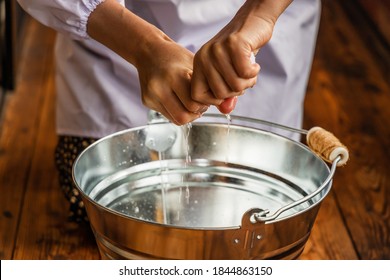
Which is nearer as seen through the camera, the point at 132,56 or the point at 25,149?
the point at 132,56

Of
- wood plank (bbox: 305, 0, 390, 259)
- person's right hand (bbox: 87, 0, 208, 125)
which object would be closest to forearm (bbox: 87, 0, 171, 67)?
person's right hand (bbox: 87, 0, 208, 125)

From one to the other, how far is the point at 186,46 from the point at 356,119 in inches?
28.7

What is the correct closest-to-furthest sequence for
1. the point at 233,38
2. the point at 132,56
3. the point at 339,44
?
the point at 233,38, the point at 132,56, the point at 339,44

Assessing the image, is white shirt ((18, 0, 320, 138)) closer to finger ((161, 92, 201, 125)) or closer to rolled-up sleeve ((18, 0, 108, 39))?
rolled-up sleeve ((18, 0, 108, 39))

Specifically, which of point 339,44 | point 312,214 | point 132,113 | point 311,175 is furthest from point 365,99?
point 312,214

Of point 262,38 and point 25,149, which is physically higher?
point 25,149

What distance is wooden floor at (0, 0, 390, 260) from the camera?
1.43 metres

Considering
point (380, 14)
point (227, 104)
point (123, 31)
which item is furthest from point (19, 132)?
point (380, 14)

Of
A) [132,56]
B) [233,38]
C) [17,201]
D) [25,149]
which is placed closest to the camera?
→ [233,38]

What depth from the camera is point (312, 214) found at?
1.01 m

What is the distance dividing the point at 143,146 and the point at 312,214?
12.3 inches

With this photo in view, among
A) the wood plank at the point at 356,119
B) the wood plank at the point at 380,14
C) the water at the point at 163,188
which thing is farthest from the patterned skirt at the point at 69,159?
the wood plank at the point at 380,14

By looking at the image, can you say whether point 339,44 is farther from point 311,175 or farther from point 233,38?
point 233,38

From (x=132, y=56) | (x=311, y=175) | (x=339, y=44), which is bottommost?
(x=311, y=175)
